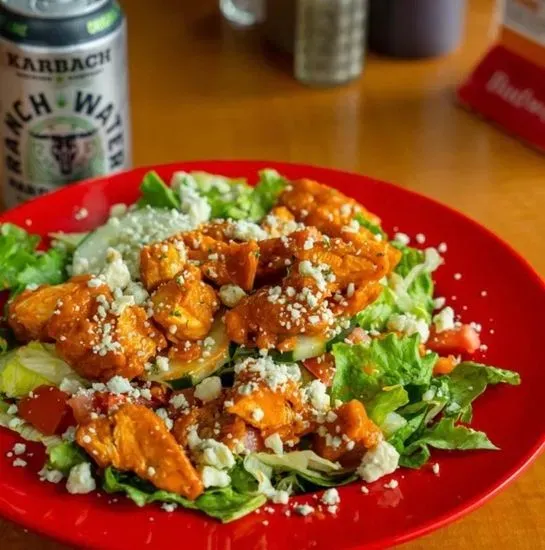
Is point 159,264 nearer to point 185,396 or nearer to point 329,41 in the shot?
point 185,396

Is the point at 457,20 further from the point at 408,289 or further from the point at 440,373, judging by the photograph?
the point at 440,373

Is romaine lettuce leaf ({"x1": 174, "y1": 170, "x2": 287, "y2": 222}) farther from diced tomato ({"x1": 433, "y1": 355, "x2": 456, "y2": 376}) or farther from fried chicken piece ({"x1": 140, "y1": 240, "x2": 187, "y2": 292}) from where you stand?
diced tomato ({"x1": 433, "y1": 355, "x2": 456, "y2": 376})

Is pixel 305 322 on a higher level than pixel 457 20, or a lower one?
higher

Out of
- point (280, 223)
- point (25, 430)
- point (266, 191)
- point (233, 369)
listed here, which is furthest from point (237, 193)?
point (25, 430)

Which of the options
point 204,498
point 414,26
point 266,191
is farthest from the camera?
point 414,26

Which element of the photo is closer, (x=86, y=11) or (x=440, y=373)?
(x=440, y=373)

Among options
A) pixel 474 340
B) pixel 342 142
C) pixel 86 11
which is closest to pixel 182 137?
pixel 342 142

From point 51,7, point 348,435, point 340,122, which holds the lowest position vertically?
point 340,122

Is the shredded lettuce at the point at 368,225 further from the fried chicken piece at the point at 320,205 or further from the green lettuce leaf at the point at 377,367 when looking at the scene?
the green lettuce leaf at the point at 377,367
